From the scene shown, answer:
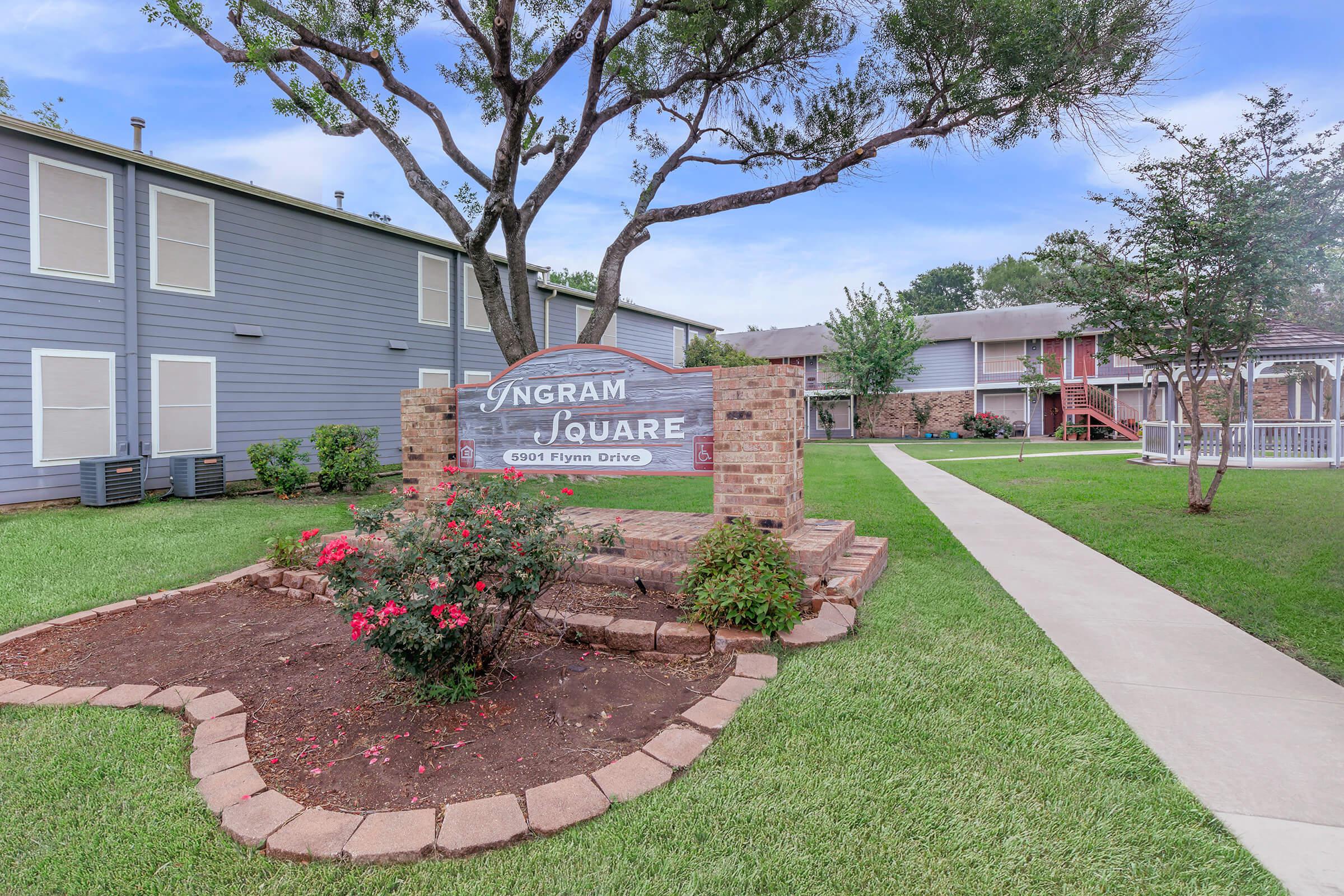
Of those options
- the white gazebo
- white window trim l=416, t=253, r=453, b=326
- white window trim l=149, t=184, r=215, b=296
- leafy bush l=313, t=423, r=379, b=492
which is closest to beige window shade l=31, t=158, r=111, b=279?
white window trim l=149, t=184, r=215, b=296

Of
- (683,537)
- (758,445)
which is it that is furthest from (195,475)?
(758,445)

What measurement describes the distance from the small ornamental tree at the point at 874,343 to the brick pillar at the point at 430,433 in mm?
24243

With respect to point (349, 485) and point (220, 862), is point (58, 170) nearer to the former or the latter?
point (349, 485)

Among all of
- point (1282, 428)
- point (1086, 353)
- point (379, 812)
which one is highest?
point (1086, 353)

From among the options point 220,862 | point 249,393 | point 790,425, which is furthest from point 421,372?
point 220,862

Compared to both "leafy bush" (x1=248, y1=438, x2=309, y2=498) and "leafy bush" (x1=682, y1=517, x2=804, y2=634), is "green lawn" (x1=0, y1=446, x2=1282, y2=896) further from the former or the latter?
"leafy bush" (x1=248, y1=438, x2=309, y2=498)

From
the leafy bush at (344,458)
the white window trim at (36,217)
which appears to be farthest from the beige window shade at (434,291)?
the white window trim at (36,217)

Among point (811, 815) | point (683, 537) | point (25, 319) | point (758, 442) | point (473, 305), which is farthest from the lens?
point (473, 305)

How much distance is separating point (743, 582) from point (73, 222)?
1093 centimetres

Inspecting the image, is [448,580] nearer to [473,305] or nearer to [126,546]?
[126,546]

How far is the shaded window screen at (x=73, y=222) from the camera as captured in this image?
838 centimetres

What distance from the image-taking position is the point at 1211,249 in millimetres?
6727

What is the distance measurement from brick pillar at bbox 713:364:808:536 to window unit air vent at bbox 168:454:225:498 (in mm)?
8983

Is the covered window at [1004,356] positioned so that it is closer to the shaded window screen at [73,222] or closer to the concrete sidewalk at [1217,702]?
the concrete sidewalk at [1217,702]
